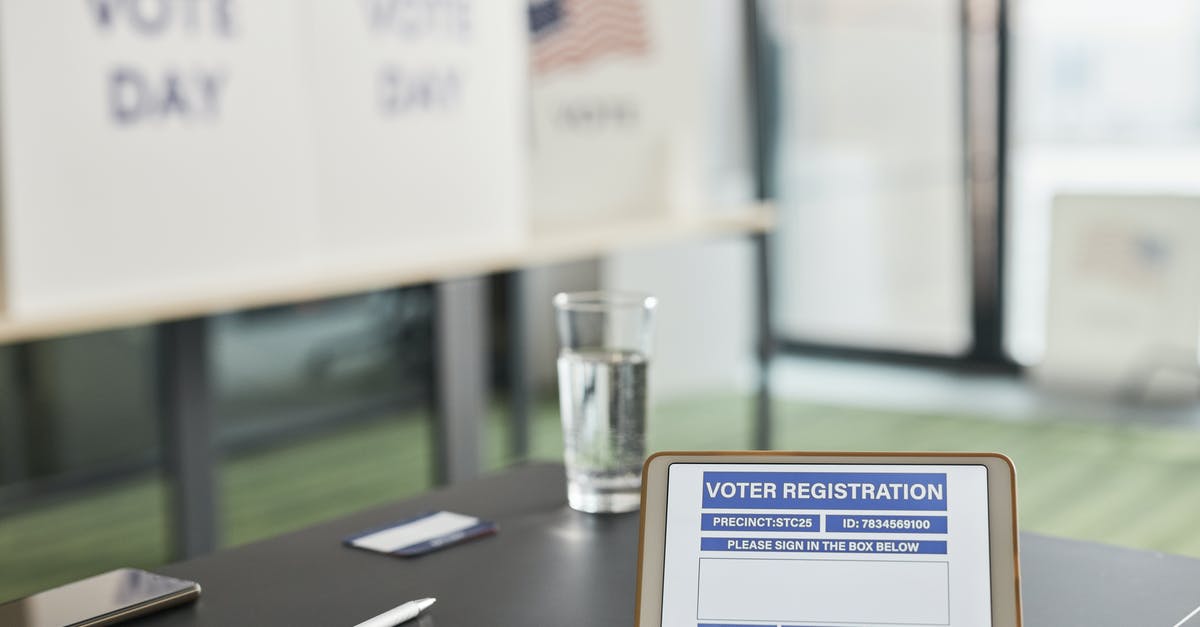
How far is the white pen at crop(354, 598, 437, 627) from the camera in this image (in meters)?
0.78

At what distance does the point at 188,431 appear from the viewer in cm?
233

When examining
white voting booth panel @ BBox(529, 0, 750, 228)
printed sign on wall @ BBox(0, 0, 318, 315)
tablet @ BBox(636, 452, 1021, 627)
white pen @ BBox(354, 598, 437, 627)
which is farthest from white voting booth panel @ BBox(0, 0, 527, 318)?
tablet @ BBox(636, 452, 1021, 627)

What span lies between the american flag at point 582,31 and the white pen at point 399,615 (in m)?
2.51

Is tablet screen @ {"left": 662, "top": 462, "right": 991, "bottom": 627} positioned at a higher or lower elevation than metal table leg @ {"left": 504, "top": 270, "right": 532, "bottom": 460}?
higher

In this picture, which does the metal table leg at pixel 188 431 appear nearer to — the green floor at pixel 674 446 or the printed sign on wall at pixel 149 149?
the printed sign on wall at pixel 149 149

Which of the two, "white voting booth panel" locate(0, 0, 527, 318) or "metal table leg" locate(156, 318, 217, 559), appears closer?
"white voting booth panel" locate(0, 0, 527, 318)

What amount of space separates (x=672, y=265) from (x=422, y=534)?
3.87 metres

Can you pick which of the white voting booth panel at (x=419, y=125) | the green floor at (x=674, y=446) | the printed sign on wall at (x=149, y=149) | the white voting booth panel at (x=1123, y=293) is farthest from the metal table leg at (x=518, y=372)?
the white voting booth panel at (x=1123, y=293)

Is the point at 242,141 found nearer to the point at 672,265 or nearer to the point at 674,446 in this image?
the point at 674,446

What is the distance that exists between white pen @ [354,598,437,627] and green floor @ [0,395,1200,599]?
1.91 metres

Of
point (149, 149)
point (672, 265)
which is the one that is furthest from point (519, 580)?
point (672, 265)

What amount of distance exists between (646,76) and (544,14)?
39 centimetres

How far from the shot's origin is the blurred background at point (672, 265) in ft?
7.82

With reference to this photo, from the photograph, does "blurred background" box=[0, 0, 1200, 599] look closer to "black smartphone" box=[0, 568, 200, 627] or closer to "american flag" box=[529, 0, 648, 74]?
"american flag" box=[529, 0, 648, 74]
